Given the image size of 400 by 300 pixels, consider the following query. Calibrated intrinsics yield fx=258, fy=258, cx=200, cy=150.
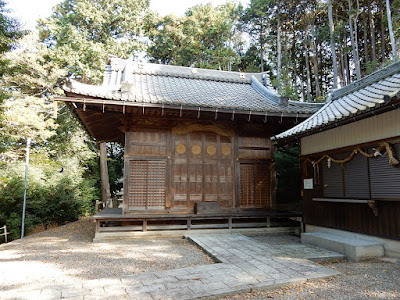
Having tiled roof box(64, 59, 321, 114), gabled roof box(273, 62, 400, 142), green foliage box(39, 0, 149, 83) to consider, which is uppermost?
green foliage box(39, 0, 149, 83)

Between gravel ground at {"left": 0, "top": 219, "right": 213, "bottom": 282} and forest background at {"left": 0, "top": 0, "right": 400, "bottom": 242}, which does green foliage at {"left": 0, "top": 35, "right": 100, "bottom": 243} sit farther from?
gravel ground at {"left": 0, "top": 219, "right": 213, "bottom": 282}

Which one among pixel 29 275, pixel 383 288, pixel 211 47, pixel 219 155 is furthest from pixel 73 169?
pixel 211 47

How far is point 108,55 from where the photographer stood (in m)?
10.9

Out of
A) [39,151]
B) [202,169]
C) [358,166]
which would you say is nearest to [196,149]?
[202,169]

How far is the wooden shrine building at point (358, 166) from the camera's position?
15.5 feet

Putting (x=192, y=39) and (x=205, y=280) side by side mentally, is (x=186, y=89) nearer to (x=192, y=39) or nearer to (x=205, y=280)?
(x=205, y=280)

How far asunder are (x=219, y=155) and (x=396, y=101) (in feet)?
16.0

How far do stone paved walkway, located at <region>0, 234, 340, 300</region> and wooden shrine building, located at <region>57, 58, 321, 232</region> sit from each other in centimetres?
304

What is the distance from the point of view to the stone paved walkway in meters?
3.19

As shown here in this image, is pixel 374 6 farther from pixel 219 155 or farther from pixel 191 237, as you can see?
pixel 191 237

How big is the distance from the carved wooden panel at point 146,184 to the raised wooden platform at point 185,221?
42 centimetres

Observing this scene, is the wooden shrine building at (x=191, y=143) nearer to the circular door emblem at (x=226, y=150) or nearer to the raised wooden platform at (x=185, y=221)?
the circular door emblem at (x=226, y=150)

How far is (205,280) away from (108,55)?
1013cm

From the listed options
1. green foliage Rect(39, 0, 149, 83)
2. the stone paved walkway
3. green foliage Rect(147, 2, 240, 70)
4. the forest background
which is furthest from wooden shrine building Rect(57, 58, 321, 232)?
green foliage Rect(147, 2, 240, 70)
